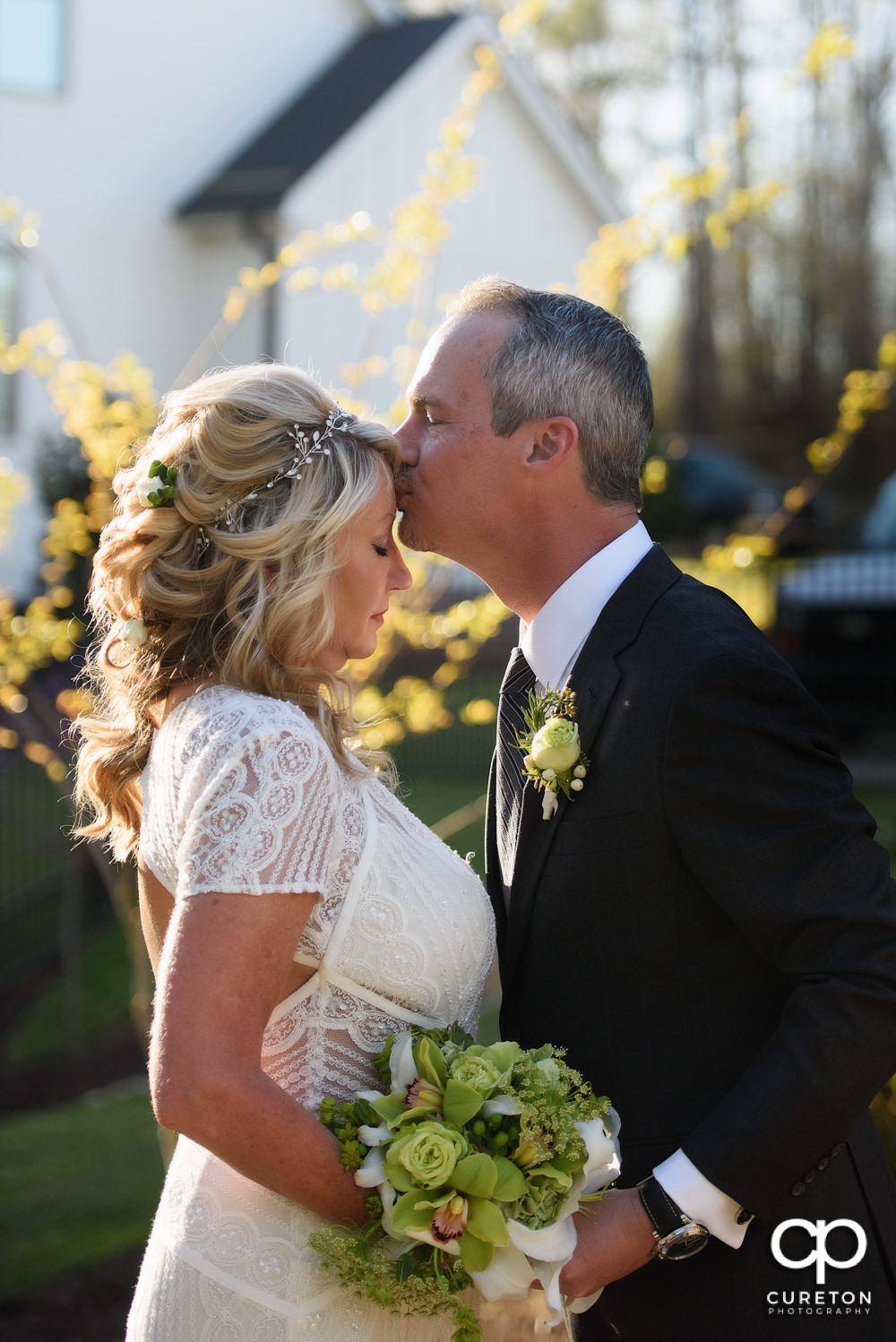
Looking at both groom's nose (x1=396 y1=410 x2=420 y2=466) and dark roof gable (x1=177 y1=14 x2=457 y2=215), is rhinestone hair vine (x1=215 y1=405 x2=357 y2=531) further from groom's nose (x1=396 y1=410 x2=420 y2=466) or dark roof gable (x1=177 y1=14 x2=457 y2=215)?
dark roof gable (x1=177 y1=14 x2=457 y2=215)

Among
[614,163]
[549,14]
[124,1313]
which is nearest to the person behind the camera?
[124,1313]

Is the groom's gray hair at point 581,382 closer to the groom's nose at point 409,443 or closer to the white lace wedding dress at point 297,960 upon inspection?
the groom's nose at point 409,443

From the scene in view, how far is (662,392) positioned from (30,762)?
29535mm

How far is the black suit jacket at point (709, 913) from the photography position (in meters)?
2.25

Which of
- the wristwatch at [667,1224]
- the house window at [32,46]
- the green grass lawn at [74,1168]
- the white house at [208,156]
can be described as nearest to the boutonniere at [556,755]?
the wristwatch at [667,1224]

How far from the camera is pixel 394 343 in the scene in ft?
53.4

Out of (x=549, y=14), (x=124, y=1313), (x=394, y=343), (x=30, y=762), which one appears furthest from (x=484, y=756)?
(x=549, y=14)

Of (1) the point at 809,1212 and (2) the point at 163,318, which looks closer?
(1) the point at 809,1212

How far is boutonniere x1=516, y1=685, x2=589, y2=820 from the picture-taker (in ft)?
8.04

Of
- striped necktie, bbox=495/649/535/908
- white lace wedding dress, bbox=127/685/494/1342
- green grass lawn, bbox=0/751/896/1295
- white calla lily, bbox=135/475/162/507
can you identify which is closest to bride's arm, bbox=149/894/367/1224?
white lace wedding dress, bbox=127/685/494/1342

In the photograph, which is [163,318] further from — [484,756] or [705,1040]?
[705,1040]

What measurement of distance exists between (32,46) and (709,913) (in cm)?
1385

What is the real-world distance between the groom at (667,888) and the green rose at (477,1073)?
0.35 metres
